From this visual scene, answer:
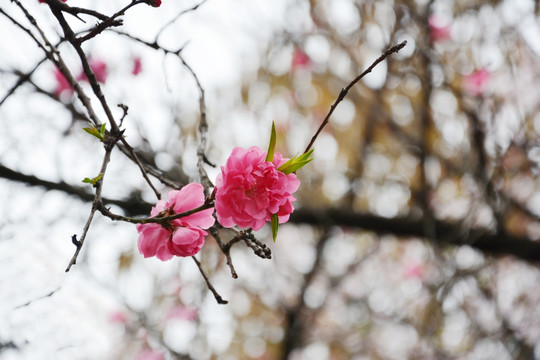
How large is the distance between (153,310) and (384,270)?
2.23m

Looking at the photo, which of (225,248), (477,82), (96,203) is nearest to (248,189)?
(225,248)

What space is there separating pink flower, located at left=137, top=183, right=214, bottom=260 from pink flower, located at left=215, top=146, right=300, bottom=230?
0.07m

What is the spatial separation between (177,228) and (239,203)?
16cm

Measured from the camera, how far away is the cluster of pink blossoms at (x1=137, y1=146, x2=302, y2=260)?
92 centimetres

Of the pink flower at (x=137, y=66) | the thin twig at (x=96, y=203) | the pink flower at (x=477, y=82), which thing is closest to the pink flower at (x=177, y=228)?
the thin twig at (x=96, y=203)

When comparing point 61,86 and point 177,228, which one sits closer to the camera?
point 177,228

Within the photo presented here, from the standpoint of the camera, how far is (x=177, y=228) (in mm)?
1001

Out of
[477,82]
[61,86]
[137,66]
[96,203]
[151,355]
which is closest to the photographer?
[96,203]

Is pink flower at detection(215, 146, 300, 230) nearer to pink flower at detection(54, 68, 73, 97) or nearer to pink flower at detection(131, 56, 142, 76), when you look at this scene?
pink flower at detection(54, 68, 73, 97)

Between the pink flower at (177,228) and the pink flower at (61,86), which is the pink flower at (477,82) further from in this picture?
the pink flower at (177,228)

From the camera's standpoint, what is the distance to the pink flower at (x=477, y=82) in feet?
10.2

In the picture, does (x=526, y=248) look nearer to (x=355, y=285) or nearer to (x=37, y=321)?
(x=355, y=285)

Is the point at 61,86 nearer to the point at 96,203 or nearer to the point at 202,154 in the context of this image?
the point at 202,154

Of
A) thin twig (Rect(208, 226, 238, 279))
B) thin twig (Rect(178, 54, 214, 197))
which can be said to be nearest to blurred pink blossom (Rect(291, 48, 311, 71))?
thin twig (Rect(178, 54, 214, 197))
